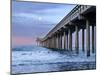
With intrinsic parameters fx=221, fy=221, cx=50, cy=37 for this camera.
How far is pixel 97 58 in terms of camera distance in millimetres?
3617

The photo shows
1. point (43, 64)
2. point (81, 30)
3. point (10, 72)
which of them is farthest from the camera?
point (81, 30)

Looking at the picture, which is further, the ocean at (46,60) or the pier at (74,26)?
the pier at (74,26)

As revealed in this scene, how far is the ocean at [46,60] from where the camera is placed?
3.16 meters

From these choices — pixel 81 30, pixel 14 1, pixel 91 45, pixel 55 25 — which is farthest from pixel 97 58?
pixel 14 1

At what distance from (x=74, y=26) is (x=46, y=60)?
708mm

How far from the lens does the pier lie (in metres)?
3.41

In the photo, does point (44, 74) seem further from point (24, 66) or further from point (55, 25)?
point (55, 25)

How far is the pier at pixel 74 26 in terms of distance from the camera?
11.2 ft

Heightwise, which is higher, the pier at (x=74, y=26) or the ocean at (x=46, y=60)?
the pier at (x=74, y=26)

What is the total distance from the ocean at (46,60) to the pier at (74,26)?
0.10 m

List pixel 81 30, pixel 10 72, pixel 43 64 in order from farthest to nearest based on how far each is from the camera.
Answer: pixel 81 30 → pixel 43 64 → pixel 10 72

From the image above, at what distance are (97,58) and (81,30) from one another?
1.78 feet

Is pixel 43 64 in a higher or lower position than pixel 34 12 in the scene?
lower

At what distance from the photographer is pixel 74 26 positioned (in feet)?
11.5
